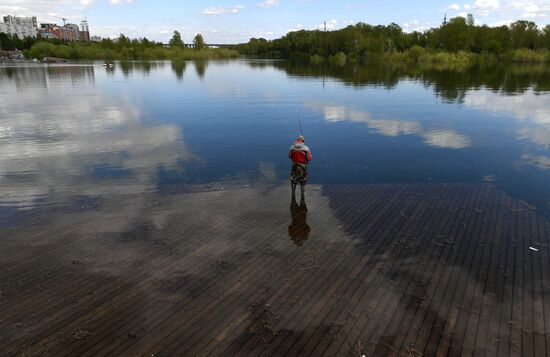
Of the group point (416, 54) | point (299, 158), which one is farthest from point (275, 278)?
point (416, 54)

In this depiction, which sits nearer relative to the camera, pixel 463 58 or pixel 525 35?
pixel 463 58

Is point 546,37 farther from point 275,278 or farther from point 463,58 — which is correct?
point 275,278

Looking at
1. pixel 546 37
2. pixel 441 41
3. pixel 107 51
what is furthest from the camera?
pixel 107 51

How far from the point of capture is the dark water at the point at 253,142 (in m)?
15.6

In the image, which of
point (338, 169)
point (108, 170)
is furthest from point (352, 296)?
point (108, 170)

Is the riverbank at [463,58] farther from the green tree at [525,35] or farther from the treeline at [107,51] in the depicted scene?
the treeline at [107,51]

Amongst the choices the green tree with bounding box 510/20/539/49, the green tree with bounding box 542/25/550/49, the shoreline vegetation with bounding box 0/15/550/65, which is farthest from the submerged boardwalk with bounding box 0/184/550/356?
the green tree with bounding box 510/20/539/49

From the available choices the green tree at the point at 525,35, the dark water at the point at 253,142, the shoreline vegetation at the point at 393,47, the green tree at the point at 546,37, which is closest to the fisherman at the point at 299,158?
the dark water at the point at 253,142

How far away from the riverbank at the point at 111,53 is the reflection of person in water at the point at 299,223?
504ft

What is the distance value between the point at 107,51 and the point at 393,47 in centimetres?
12250

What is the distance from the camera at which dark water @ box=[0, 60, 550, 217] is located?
15562mm

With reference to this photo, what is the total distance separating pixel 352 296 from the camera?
7.96 meters

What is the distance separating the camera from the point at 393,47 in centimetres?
13288

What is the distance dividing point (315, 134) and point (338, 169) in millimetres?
7797
